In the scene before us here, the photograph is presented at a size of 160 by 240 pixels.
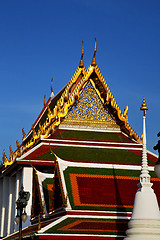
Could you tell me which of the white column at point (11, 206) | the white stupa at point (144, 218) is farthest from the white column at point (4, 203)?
the white stupa at point (144, 218)

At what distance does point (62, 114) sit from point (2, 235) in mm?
8399

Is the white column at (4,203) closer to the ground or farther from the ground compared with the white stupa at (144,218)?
farther from the ground

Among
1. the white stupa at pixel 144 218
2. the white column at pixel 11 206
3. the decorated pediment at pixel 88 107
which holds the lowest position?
the white stupa at pixel 144 218

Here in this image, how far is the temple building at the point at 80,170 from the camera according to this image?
55.4 feet

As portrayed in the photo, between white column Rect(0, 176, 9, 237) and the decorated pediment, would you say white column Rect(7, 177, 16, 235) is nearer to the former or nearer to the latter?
white column Rect(0, 176, 9, 237)

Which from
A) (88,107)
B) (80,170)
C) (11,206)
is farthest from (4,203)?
(80,170)

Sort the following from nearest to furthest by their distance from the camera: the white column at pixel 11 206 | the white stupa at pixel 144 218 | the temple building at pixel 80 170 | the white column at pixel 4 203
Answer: the white stupa at pixel 144 218 < the temple building at pixel 80 170 < the white column at pixel 11 206 < the white column at pixel 4 203

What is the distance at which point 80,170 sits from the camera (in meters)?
18.5

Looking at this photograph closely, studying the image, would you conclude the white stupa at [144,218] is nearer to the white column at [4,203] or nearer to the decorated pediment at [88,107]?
the decorated pediment at [88,107]

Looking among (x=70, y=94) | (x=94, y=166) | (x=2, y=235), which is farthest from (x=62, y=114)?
(x=2, y=235)

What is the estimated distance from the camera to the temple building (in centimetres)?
1688

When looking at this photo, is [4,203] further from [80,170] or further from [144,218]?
[144,218]

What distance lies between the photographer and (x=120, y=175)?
19.0 m

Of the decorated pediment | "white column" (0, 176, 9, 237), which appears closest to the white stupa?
the decorated pediment
